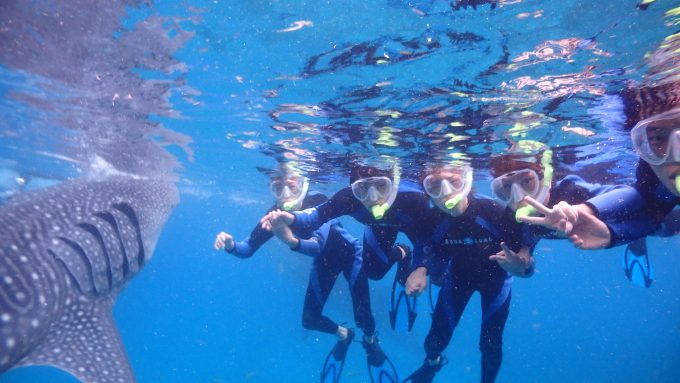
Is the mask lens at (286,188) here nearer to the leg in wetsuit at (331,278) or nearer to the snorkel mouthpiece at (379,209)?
the leg in wetsuit at (331,278)

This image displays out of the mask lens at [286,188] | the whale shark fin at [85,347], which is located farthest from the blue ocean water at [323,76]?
the whale shark fin at [85,347]

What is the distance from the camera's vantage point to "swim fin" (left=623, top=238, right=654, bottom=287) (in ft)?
23.0

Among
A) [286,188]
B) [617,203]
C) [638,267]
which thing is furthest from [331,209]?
[638,267]

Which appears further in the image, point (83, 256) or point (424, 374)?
point (424, 374)

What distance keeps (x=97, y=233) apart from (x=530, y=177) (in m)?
8.61

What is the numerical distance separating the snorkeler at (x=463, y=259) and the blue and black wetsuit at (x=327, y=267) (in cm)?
195

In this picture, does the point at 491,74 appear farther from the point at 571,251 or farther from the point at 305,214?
the point at 571,251

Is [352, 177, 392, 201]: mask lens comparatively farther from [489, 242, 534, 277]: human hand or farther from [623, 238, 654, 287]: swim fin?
[623, 238, 654, 287]: swim fin

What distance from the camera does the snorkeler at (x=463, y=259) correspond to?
272 inches

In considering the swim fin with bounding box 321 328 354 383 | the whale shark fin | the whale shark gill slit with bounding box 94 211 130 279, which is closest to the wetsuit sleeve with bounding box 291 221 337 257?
the swim fin with bounding box 321 328 354 383

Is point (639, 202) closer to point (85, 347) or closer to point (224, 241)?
point (224, 241)

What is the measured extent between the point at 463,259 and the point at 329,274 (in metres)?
3.69

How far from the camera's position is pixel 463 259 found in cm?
732

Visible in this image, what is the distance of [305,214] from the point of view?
7777mm
